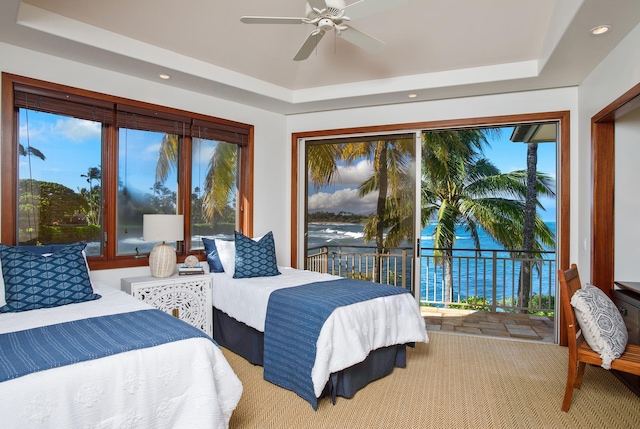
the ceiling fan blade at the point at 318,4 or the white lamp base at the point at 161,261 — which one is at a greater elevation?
the ceiling fan blade at the point at 318,4

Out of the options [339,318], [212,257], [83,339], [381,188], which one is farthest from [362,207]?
[83,339]

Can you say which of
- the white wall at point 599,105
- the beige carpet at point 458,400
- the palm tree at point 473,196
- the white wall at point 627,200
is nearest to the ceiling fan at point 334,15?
the white wall at point 599,105

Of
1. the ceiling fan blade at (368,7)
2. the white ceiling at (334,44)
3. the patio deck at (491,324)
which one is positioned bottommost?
the patio deck at (491,324)

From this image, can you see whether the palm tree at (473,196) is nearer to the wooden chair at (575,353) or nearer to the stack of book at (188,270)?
the wooden chair at (575,353)

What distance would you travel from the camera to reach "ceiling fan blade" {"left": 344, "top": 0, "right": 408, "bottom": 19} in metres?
2.21

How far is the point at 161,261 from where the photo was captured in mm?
3459

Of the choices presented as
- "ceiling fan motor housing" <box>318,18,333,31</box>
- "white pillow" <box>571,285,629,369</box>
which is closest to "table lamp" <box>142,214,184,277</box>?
"ceiling fan motor housing" <box>318,18,333,31</box>

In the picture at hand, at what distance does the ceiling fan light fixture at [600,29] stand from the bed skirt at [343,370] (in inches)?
103

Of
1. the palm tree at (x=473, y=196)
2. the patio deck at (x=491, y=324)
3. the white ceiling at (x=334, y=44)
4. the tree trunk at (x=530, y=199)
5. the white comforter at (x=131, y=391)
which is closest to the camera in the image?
the white comforter at (x=131, y=391)

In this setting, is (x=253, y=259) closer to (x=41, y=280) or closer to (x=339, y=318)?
(x=339, y=318)

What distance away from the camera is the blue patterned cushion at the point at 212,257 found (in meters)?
3.85

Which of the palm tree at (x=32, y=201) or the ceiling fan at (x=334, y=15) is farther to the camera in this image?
the palm tree at (x=32, y=201)

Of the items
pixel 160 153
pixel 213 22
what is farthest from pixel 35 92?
pixel 213 22

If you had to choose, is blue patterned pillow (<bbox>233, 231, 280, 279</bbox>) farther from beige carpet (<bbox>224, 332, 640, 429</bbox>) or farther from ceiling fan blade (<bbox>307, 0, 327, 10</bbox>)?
ceiling fan blade (<bbox>307, 0, 327, 10</bbox>)
